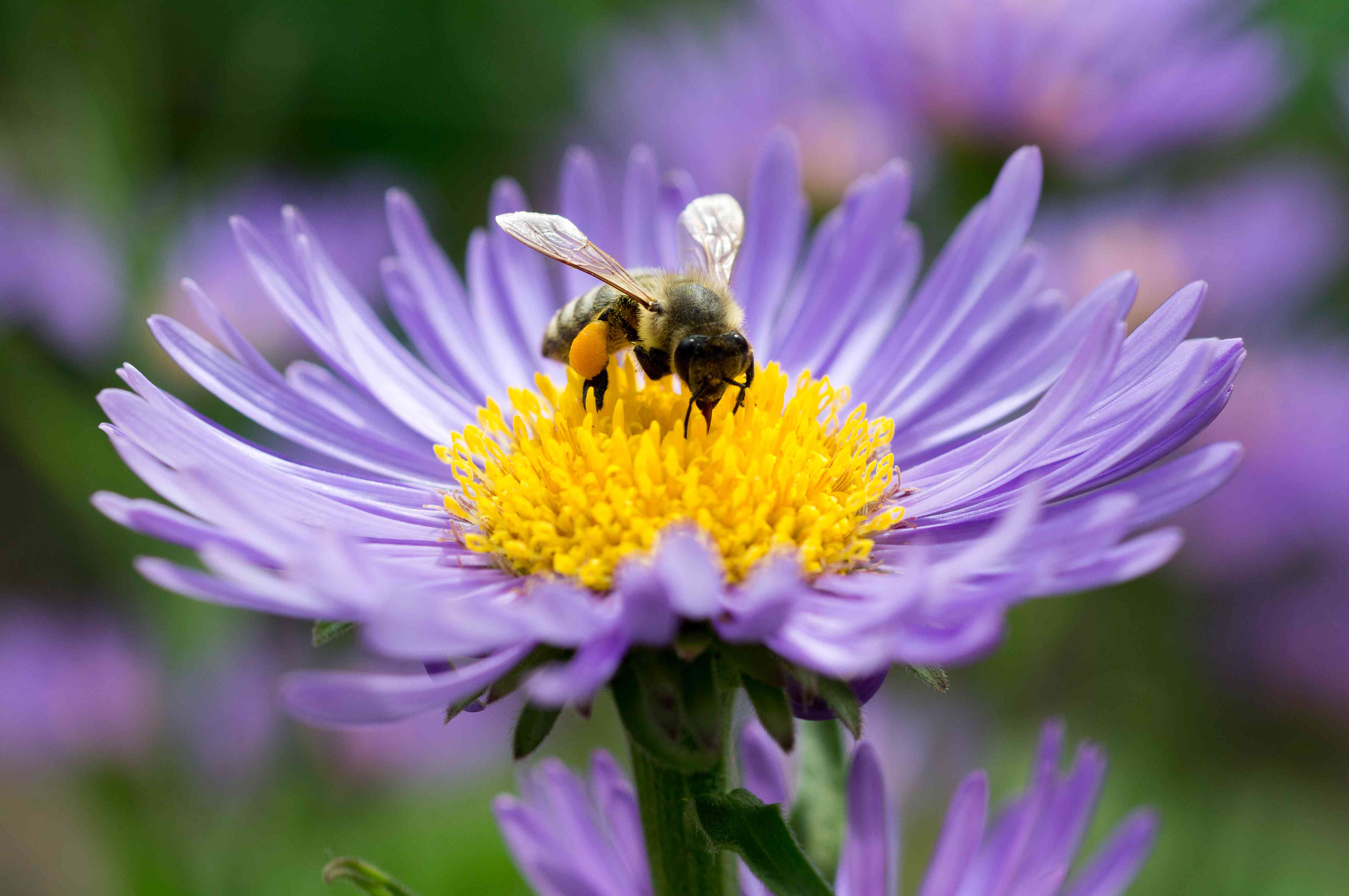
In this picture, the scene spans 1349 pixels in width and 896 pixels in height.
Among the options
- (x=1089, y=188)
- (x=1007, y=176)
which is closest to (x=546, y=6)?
(x=1089, y=188)

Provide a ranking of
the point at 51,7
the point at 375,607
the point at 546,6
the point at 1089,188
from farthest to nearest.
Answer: the point at 546,6 → the point at 1089,188 → the point at 51,7 → the point at 375,607

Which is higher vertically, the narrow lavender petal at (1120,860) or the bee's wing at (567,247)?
the bee's wing at (567,247)

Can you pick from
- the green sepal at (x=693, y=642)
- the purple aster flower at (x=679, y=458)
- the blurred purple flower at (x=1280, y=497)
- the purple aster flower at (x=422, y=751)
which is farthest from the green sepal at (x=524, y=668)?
the blurred purple flower at (x=1280, y=497)

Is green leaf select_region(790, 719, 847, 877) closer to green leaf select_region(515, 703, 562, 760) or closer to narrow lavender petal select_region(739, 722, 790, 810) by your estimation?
narrow lavender petal select_region(739, 722, 790, 810)

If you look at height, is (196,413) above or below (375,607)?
above

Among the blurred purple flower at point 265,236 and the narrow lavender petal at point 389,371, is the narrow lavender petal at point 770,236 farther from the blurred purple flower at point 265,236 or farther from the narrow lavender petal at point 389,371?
the blurred purple flower at point 265,236

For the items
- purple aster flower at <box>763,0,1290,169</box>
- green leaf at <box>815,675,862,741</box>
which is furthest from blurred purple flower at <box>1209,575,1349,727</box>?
green leaf at <box>815,675,862,741</box>

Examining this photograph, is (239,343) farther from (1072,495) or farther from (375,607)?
(1072,495)
